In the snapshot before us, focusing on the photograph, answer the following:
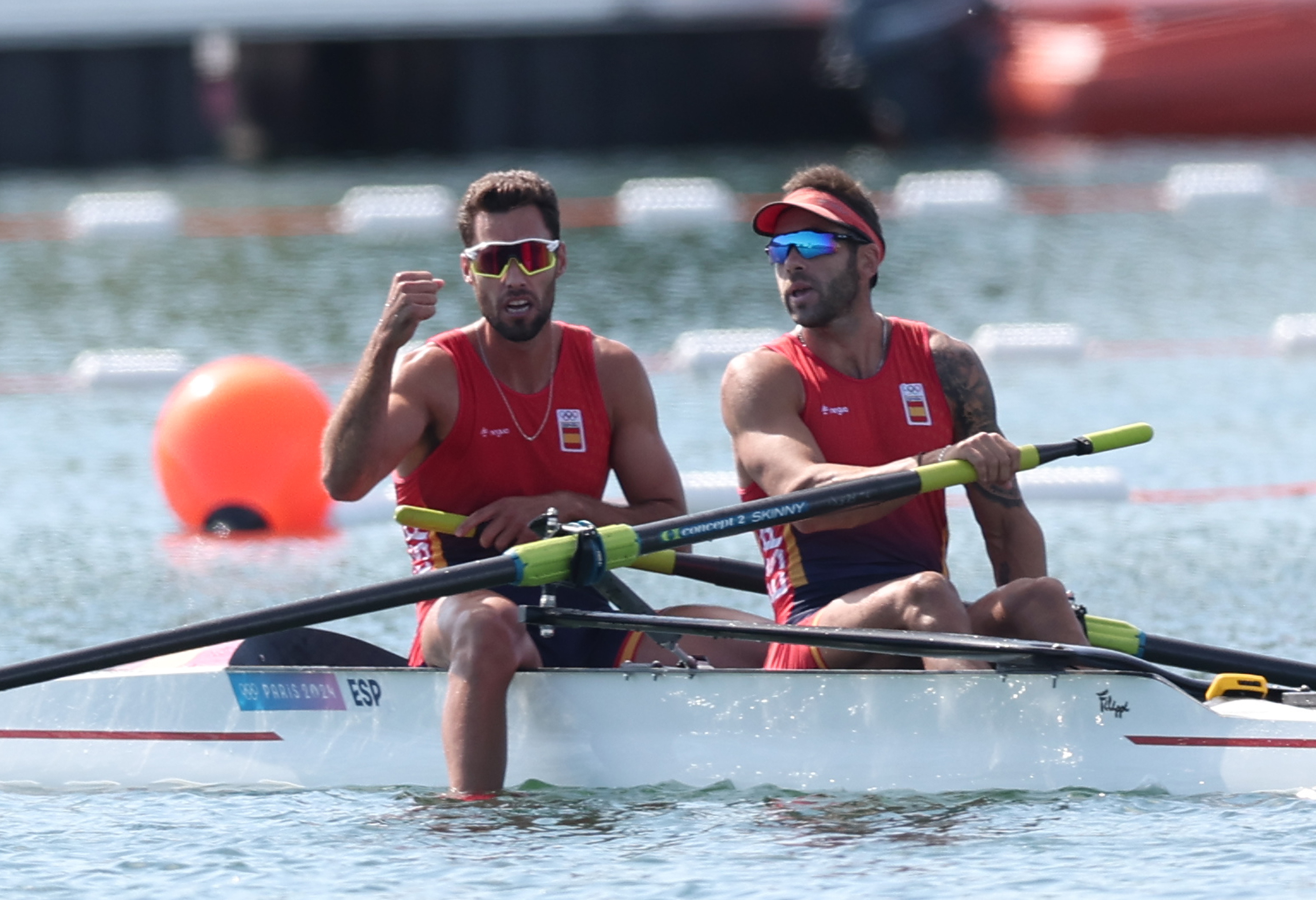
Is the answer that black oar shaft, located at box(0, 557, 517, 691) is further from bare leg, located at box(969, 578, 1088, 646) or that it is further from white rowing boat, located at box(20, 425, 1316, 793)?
bare leg, located at box(969, 578, 1088, 646)

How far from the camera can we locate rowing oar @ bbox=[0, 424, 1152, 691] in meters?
4.98

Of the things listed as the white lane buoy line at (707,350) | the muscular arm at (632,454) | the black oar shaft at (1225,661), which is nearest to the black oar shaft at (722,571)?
the muscular arm at (632,454)

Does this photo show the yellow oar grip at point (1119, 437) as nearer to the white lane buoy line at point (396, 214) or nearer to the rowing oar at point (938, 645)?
the rowing oar at point (938, 645)

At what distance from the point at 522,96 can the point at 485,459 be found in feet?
57.3

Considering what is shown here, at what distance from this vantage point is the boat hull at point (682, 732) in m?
4.94

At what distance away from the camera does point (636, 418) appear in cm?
557

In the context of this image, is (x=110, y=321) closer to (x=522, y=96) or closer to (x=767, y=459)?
(x=522, y=96)

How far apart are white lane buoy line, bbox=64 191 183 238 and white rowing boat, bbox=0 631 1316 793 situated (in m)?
→ 12.5

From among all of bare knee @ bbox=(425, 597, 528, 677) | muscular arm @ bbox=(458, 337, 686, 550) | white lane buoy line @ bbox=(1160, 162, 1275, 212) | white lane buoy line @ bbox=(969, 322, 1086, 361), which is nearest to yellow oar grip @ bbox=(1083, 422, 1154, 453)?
muscular arm @ bbox=(458, 337, 686, 550)

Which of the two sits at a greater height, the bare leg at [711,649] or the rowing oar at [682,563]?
the rowing oar at [682,563]

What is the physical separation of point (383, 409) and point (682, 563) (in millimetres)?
990

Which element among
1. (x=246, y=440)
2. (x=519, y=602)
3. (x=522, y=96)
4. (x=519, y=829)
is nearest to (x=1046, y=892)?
(x=519, y=829)

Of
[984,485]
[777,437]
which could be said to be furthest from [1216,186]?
[777,437]

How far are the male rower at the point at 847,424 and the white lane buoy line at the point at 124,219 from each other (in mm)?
13045
